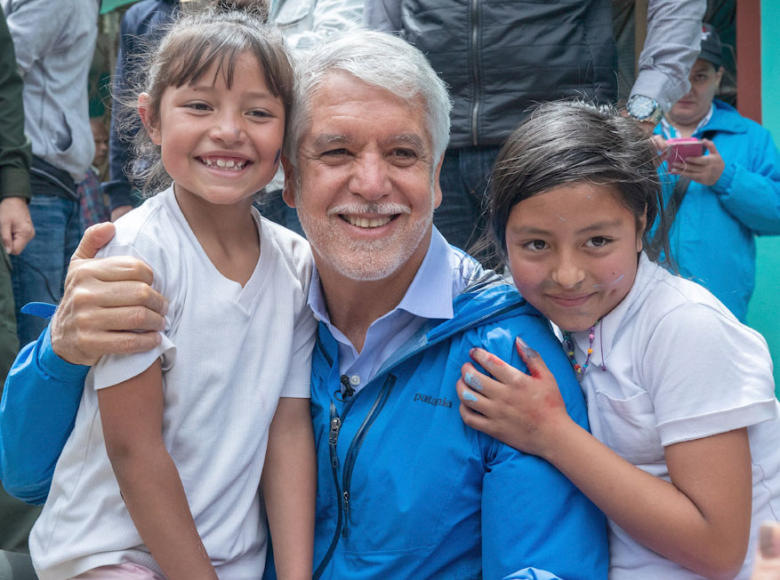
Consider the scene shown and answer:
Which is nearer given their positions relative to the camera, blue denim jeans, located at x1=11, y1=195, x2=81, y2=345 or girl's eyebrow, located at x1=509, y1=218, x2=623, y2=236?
girl's eyebrow, located at x1=509, y1=218, x2=623, y2=236

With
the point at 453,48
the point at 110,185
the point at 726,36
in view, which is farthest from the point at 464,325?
the point at 726,36

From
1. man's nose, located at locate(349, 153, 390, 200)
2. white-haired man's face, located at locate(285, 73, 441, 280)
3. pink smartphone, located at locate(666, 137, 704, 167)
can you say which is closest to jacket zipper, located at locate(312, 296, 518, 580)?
white-haired man's face, located at locate(285, 73, 441, 280)

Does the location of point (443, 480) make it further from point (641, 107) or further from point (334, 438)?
point (641, 107)

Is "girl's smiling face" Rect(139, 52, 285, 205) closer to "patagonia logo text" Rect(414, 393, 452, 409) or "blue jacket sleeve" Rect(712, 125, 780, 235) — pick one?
"patagonia logo text" Rect(414, 393, 452, 409)

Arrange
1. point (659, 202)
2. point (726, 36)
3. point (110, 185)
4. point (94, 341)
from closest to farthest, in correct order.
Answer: point (94, 341), point (659, 202), point (110, 185), point (726, 36)

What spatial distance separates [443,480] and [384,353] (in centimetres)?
35

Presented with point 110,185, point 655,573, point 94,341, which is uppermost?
point 94,341

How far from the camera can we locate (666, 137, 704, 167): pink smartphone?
133 inches

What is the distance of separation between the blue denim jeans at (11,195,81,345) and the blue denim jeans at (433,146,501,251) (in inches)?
64.3

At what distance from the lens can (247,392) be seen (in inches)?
78.7

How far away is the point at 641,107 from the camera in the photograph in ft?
10.2

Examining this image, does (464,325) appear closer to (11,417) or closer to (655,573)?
(655,573)

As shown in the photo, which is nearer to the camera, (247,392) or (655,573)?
(655,573)

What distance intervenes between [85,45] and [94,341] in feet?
8.59
